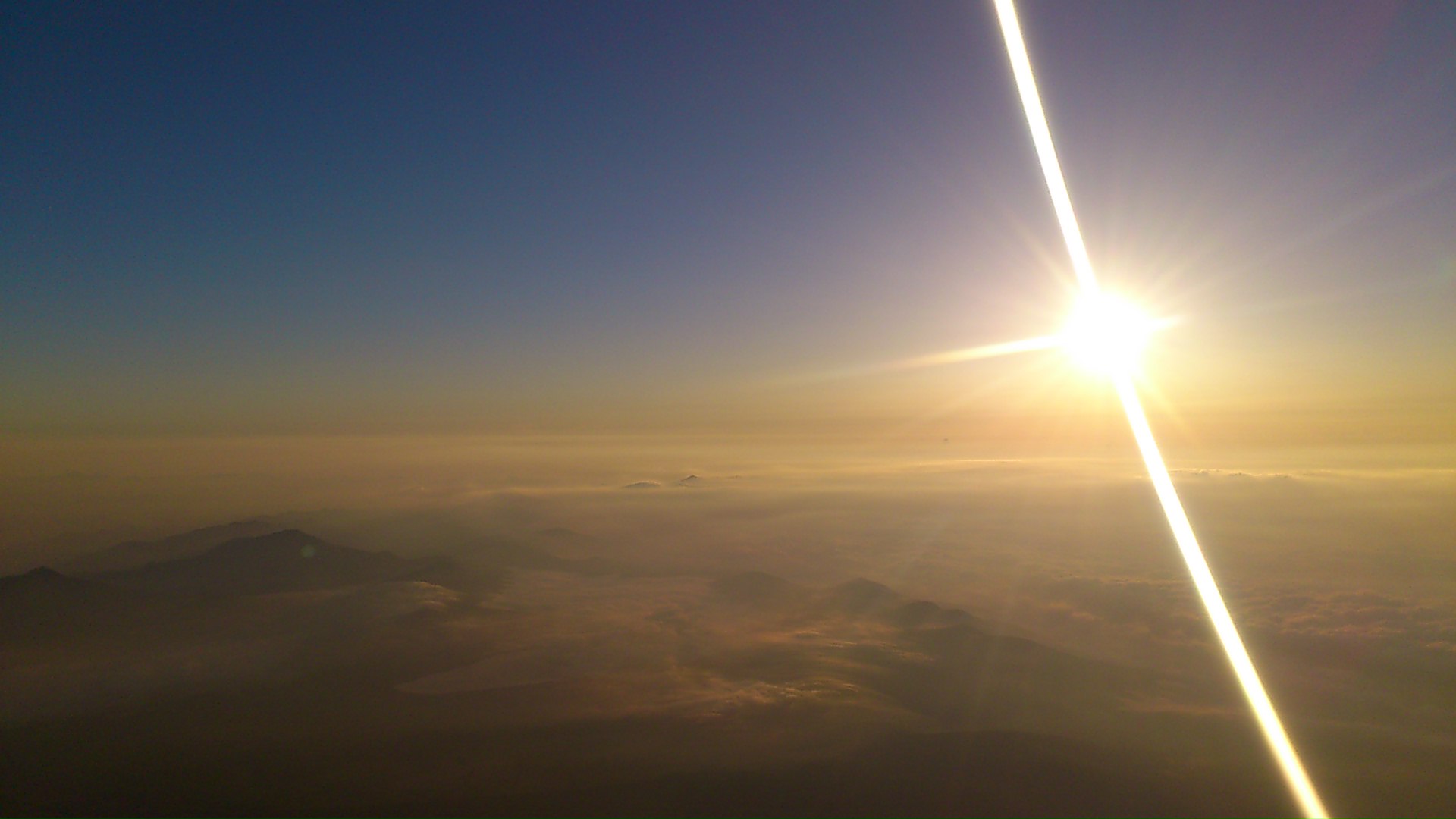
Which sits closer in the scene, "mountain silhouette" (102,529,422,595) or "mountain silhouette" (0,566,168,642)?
"mountain silhouette" (0,566,168,642)

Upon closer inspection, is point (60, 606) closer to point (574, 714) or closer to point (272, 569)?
point (272, 569)

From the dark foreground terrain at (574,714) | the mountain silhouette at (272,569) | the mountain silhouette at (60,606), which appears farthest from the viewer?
the mountain silhouette at (272,569)

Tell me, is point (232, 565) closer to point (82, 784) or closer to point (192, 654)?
point (192, 654)

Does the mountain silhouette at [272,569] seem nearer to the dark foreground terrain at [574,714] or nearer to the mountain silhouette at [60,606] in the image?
the mountain silhouette at [60,606]

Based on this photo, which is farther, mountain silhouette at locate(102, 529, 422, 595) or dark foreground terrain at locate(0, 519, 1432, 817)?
mountain silhouette at locate(102, 529, 422, 595)

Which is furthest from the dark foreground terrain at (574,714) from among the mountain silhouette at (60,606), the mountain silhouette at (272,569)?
the mountain silhouette at (272,569)

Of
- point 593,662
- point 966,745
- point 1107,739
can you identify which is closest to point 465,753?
point 593,662

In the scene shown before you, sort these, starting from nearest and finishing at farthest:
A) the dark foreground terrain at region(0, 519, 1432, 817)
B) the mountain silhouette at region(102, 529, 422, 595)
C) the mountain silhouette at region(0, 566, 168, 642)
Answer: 1. the dark foreground terrain at region(0, 519, 1432, 817)
2. the mountain silhouette at region(0, 566, 168, 642)
3. the mountain silhouette at region(102, 529, 422, 595)

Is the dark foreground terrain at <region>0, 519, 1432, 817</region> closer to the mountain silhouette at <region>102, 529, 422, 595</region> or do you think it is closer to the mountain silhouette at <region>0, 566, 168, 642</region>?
the mountain silhouette at <region>0, 566, 168, 642</region>

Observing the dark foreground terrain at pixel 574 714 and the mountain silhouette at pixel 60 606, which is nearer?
the dark foreground terrain at pixel 574 714

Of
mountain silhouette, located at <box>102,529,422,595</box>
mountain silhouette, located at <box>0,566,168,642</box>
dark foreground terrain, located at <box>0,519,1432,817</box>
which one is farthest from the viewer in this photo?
mountain silhouette, located at <box>102,529,422,595</box>

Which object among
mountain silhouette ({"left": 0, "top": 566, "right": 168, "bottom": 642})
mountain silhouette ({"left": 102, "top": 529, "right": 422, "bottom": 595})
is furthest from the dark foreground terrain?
mountain silhouette ({"left": 102, "top": 529, "right": 422, "bottom": 595})
